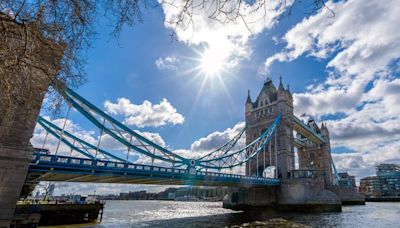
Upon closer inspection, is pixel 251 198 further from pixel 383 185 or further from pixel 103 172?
pixel 383 185

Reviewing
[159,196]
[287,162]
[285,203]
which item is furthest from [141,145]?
[159,196]

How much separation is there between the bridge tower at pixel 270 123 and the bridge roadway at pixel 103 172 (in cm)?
1367

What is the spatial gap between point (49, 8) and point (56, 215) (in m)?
20.3

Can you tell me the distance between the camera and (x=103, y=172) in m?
17.9

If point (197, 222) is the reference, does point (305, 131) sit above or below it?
above

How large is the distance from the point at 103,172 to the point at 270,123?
3171 centimetres

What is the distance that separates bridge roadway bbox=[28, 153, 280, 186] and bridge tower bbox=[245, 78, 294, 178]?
13.7m

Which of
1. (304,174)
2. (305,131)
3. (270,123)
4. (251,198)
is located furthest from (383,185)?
(251,198)

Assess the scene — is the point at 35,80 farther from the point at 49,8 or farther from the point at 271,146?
the point at 271,146

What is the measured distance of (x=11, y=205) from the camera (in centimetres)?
1099

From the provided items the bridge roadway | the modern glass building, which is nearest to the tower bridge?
the bridge roadway

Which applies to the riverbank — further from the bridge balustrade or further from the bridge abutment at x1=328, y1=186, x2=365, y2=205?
the bridge abutment at x1=328, y1=186, x2=365, y2=205

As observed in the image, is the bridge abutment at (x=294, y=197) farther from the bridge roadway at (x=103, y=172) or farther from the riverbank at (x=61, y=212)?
the riverbank at (x=61, y=212)

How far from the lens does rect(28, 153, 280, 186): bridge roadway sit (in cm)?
1527
